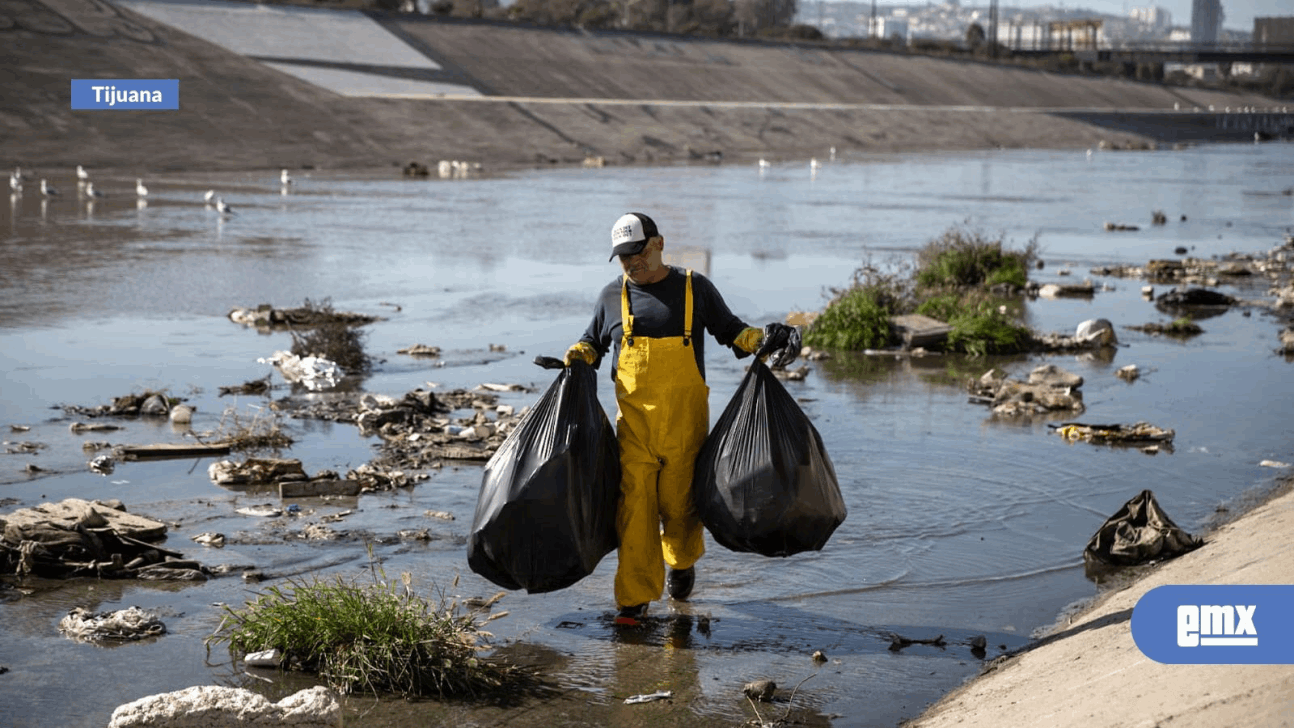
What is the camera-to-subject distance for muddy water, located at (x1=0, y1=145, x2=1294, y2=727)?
586cm

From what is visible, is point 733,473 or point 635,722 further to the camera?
point 733,473

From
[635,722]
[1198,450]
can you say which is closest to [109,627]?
[635,722]

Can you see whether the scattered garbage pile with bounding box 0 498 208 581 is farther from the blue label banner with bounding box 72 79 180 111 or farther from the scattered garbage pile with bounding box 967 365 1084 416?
the blue label banner with bounding box 72 79 180 111

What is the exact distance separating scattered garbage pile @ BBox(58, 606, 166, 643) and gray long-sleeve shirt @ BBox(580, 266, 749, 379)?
7.24 ft

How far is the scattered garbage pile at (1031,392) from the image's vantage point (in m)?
11.2

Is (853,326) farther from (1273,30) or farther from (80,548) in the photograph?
(1273,30)

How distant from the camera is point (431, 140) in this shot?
4728 cm

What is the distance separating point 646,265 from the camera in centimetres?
616

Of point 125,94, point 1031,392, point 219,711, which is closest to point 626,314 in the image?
point 219,711

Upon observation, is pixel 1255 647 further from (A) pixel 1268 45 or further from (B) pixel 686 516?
(A) pixel 1268 45

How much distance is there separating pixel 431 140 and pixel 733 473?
42.7 metres

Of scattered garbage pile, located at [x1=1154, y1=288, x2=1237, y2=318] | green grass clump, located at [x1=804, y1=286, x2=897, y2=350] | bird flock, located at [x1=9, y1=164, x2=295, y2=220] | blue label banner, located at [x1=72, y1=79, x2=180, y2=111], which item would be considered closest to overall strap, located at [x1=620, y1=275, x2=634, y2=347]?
green grass clump, located at [x1=804, y1=286, x2=897, y2=350]

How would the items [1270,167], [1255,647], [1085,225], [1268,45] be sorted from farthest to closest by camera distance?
[1268,45] < [1270,167] < [1085,225] < [1255,647]

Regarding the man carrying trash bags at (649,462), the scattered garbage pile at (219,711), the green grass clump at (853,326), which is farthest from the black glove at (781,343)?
the green grass clump at (853,326)
